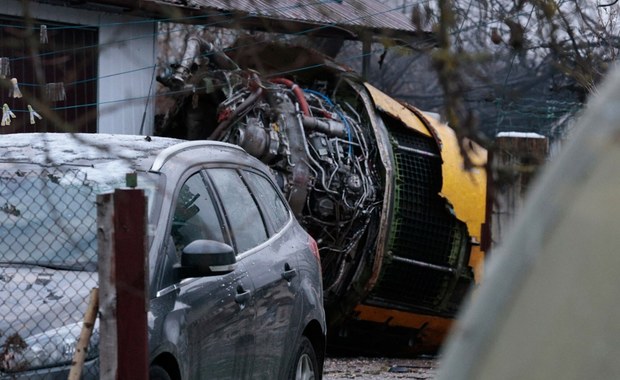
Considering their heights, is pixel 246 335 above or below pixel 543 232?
below

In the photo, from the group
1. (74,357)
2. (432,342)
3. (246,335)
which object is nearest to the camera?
(74,357)

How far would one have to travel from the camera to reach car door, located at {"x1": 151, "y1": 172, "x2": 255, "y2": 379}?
550cm

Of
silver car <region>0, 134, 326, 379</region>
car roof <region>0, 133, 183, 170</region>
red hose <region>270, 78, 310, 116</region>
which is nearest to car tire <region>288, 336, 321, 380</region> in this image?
silver car <region>0, 134, 326, 379</region>

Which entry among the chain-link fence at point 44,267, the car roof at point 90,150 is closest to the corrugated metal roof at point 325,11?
the car roof at point 90,150

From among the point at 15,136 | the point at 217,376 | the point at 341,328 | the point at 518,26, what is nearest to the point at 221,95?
the point at 341,328

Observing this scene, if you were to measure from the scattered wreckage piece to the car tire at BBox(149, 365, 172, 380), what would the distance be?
17.1 ft

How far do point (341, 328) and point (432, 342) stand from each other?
1.17m

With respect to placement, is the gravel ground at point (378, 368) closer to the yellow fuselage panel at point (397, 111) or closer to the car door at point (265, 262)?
the yellow fuselage panel at point (397, 111)

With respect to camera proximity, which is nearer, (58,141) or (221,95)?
(58,141)

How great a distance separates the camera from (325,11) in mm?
4539

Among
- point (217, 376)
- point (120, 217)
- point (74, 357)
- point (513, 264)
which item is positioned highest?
point (513, 264)

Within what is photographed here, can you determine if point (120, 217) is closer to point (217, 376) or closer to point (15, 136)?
point (217, 376)

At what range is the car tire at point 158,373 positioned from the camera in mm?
5183

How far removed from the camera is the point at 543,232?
1.83 m
